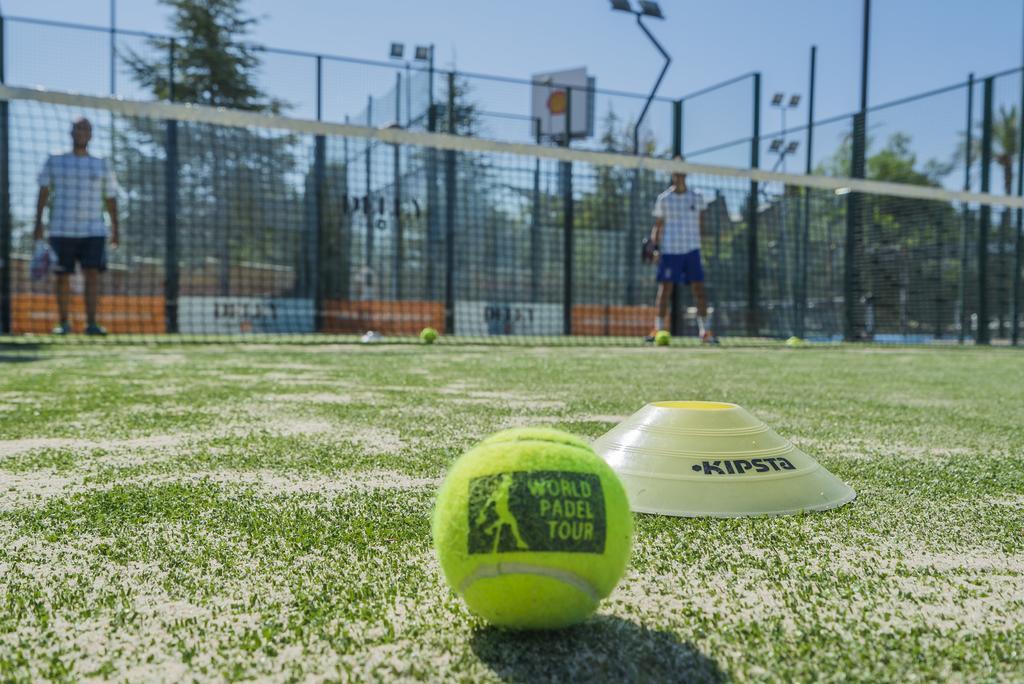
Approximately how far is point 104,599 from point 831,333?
1493cm

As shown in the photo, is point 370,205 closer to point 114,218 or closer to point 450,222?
point 450,222

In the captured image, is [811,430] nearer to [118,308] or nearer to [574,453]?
[574,453]

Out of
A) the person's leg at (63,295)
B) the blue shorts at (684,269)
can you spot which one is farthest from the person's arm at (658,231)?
the person's leg at (63,295)

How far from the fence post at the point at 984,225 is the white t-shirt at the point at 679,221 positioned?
627cm

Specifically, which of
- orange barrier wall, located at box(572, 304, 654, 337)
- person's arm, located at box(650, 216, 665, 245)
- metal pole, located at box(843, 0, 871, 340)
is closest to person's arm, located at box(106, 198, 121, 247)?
person's arm, located at box(650, 216, 665, 245)

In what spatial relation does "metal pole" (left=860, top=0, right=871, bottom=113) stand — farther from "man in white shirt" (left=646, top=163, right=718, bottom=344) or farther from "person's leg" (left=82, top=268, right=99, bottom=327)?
"person's leg" (left=82, top=268, right=99, bottom=327)

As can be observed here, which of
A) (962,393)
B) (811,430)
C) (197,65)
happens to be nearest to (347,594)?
(811,430)

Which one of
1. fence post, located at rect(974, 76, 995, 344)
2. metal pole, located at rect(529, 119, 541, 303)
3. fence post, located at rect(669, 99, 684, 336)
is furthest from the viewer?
fence post, located at rect(669, 99, 684, 336)

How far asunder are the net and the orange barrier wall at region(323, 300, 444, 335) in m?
0.03

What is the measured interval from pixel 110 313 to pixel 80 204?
4.25 metres

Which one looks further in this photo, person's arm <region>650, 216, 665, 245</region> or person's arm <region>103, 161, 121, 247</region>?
person's arm <region>650, 216, 665, 245</region>

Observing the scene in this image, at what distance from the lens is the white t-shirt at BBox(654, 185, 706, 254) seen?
34.1 ft

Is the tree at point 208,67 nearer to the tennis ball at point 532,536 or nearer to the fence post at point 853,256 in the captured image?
the fence post at point 853,256

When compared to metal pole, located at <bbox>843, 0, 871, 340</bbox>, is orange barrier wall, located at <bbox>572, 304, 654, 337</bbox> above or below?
below
